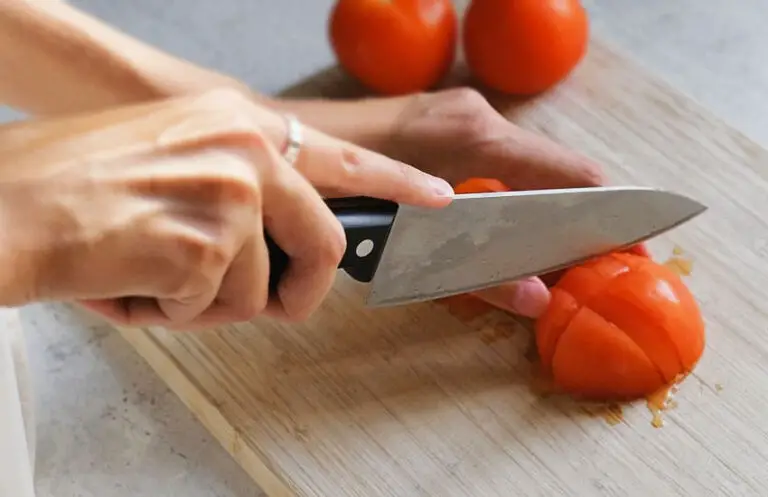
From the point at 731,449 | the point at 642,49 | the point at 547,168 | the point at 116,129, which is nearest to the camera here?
the point at 116,129

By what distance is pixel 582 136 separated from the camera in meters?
1.10

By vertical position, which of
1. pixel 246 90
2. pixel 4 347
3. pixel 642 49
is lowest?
pixel 4 347

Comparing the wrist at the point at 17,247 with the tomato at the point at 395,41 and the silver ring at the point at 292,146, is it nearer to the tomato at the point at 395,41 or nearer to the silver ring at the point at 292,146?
the silver ring at the point at 292,146

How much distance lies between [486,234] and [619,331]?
0.16m

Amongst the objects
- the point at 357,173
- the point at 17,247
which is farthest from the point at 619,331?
the point at 17,247

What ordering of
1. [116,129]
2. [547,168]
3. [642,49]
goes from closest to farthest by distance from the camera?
[116,129] → [547,168] → [642,49]

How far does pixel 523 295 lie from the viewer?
36.3 inches

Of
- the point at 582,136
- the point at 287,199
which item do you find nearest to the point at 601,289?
the point at 582,136

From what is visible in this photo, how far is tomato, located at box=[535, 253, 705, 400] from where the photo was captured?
34.2 inches

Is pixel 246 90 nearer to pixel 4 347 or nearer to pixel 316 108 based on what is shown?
pixel 316 108

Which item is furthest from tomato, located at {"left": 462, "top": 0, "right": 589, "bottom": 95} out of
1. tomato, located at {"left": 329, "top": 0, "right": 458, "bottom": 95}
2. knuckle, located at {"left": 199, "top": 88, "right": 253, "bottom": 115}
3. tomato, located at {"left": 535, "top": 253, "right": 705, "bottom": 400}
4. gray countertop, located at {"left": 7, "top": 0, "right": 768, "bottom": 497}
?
knuckle, located at {"left": 199, "top": 88, "right": 253, "bottom": 115}

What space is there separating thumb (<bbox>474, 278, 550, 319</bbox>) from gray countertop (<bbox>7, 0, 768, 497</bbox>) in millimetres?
312

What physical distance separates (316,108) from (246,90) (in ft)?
0.27

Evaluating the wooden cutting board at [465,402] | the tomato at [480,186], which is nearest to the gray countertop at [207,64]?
the wooden cutting board at [465,402]
